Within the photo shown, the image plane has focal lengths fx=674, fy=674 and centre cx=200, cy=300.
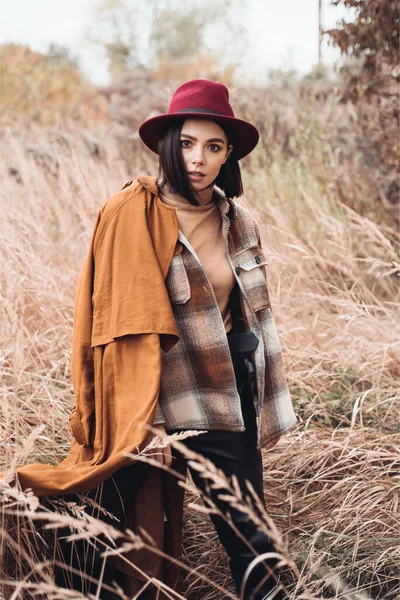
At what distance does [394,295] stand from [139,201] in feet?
8.74

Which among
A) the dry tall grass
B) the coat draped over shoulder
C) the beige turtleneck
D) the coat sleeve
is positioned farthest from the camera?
the dry tall grass

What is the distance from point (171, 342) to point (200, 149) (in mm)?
602

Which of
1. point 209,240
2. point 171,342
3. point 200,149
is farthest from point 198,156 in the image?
point 171,342

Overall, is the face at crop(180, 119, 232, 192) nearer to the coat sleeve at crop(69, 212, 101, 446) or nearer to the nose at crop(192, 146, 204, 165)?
the nose at crop(192, 146, 204, 165)

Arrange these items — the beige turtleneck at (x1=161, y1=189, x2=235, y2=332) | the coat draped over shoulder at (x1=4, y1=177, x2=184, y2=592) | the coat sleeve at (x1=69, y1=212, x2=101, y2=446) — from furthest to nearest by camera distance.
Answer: the beige turtleneck at (x1=161, y1=189, x2=235, y2=332) < the coat sleeve at (x1=69, y1=212, x2=101, y2=446) < the coat draped over shoulder at (x1=4, y1=177, x2=184, y2=592)

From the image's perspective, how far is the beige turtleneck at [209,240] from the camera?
2168mm

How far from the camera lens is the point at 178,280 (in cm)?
207

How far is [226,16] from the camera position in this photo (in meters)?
18.5

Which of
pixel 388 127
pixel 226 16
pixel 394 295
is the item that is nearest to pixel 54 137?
pixel 388 127

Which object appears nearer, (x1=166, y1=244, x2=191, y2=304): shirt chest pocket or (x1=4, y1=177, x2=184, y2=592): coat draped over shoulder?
A: (x1=4, y1=177, x2=184, y2=592): coat draped over shoulder

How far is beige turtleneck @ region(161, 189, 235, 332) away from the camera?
2.17 metres

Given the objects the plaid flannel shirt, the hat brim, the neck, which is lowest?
the plaid flannel shirt

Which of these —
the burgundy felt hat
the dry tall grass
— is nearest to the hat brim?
the burgundy felt hat

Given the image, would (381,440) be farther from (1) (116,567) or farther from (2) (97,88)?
(2) (97,88)
